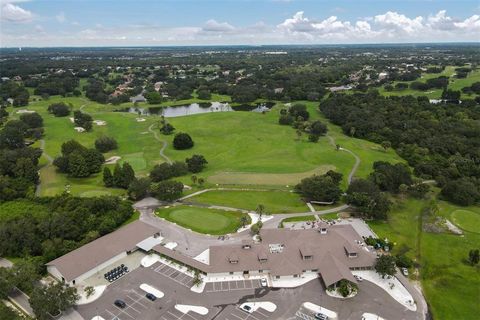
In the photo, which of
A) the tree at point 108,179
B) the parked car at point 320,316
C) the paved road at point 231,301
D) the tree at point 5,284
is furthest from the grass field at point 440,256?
the tree at point 108,179

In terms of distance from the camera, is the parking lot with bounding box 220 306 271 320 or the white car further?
the white car

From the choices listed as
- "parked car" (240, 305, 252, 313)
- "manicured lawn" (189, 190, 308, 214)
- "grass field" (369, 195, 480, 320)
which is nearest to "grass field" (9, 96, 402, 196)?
"manicured lawn" (189, 190, 308, 214)

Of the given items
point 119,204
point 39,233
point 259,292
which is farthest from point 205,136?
point 259,292

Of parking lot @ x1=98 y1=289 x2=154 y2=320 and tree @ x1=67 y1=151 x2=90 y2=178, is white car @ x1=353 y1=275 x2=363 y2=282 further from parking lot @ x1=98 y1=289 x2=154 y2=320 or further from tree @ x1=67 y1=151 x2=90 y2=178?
tree @ x1=67 y1=151 x2=90 y2=178

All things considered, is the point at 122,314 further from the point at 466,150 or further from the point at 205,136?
the point at 466,150

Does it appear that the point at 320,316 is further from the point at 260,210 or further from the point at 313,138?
the point at 313,138

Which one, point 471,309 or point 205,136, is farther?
point 205,136

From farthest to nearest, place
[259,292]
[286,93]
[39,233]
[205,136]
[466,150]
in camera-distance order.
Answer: [286,93] < [205,136] < [466,150] < [39,233] < [259,292]
